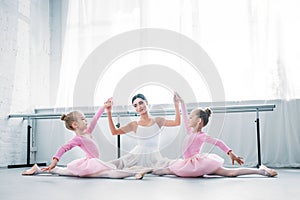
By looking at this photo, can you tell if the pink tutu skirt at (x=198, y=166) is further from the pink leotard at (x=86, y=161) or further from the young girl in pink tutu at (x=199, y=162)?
the pink leotard at (x=86, y=161)

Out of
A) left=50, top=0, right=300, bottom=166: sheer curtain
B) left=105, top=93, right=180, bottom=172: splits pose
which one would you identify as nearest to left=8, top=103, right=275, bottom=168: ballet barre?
left=50, top=0, right=300, bottom=166: sheer curtain

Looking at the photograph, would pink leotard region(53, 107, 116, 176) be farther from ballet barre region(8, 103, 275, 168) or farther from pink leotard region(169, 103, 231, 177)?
ballet barre region(8, 103, 275, 168)

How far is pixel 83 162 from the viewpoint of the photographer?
8.19ft

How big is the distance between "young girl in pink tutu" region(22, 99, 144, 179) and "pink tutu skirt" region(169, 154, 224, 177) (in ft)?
0.88

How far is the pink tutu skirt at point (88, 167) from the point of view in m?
2.42

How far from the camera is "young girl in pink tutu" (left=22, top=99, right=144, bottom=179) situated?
2395 mm

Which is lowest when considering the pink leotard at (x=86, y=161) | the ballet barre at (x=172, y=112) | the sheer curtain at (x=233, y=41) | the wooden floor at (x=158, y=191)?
the wooden floor at (x=158, y=191)

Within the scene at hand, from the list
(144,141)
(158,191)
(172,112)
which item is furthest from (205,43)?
(158,191)

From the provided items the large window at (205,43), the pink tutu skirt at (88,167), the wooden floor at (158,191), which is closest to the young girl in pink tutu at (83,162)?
the pink tutu skirt at (88,167)

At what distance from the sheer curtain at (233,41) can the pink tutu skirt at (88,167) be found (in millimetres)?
1330

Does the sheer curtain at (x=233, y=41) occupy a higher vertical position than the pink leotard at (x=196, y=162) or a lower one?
higher

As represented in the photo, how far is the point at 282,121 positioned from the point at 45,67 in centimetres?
260

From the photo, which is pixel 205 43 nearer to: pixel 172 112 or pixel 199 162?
pixel 172 112

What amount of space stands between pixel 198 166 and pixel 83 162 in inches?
30.4
